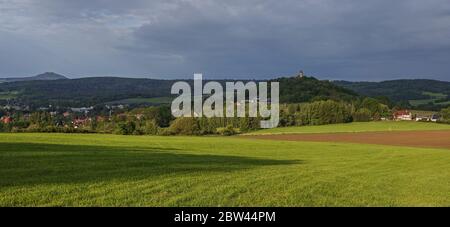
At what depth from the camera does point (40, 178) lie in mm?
13273

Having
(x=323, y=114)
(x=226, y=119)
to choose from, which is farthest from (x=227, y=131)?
(x=323, y=114)

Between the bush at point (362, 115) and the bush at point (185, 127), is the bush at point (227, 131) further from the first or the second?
the bush at point (362, 115)

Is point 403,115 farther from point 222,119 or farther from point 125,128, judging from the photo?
point 125,128

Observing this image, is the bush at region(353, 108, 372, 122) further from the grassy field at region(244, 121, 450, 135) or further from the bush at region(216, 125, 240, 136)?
the bush at region(216, 125, 240, 136)
